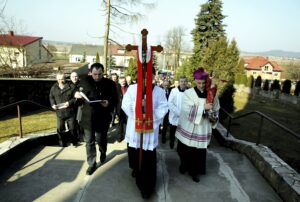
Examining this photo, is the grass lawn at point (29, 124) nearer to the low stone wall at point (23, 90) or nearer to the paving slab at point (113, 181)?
the low stone wall at point (23, 90)

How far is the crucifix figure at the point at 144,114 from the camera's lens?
3.54m

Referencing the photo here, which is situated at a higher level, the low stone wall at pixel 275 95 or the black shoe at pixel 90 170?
the black shoe at pixel 90 170

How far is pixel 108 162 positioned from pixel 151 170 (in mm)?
1339

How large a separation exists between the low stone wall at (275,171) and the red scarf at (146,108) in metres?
2.11

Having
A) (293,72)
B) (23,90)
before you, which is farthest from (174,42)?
(23,90)

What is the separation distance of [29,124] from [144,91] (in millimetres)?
6259

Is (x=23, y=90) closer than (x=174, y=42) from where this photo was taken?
Yes

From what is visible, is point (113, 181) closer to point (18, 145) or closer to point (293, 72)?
point (18, 145)

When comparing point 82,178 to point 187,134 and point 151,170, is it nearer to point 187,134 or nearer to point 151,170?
point 151,170

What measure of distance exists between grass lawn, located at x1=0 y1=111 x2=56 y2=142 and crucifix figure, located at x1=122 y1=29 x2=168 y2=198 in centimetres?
446

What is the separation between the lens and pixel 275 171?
13.4 ft

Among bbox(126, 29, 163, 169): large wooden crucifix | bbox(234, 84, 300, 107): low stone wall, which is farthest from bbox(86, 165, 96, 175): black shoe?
bbox(234, 84, 300, 107): low stone wall

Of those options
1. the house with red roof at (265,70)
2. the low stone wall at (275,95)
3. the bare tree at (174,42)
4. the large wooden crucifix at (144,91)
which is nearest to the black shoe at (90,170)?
the large wooden crucifix at (144,91)

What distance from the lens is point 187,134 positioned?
14.3 ft
